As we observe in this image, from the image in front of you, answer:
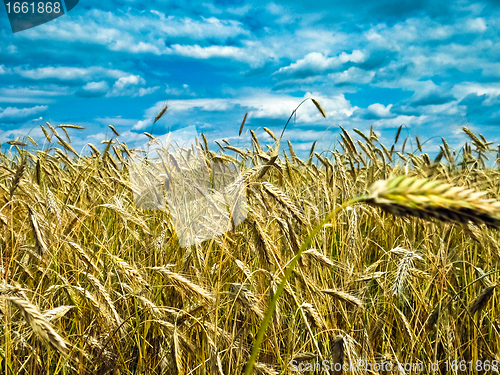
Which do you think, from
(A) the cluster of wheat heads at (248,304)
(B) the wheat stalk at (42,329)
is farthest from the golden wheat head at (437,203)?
(B) the wheat stalk at (42,329)

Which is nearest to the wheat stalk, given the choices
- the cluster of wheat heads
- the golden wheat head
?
the cluster of wheat heads

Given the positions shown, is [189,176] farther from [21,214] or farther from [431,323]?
[431,323]

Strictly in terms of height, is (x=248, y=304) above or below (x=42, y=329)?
below

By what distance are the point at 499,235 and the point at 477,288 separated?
720mm

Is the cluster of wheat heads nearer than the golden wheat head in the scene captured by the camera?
No

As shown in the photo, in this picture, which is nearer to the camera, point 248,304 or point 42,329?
point 42,329

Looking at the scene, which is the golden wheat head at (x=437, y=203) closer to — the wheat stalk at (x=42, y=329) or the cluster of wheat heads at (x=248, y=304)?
the cluster of wheat heads at (x=248, y=304)

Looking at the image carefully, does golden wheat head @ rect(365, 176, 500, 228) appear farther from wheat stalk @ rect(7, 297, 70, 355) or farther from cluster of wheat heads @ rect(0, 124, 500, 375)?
wheat stalk @ rect(7, 297, 70, 355)

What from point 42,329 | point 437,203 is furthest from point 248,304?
point 437,203

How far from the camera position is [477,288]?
8.16 feet

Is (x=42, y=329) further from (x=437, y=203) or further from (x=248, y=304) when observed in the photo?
(x=437, y=203)

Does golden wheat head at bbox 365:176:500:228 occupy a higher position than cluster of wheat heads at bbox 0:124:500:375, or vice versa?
golden wheat head at bbox 365:176:500:228

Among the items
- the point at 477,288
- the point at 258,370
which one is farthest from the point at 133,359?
the point at 477,288

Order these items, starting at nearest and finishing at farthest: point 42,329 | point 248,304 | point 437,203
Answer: point 437,203 < point 42,329 < point 248,304
